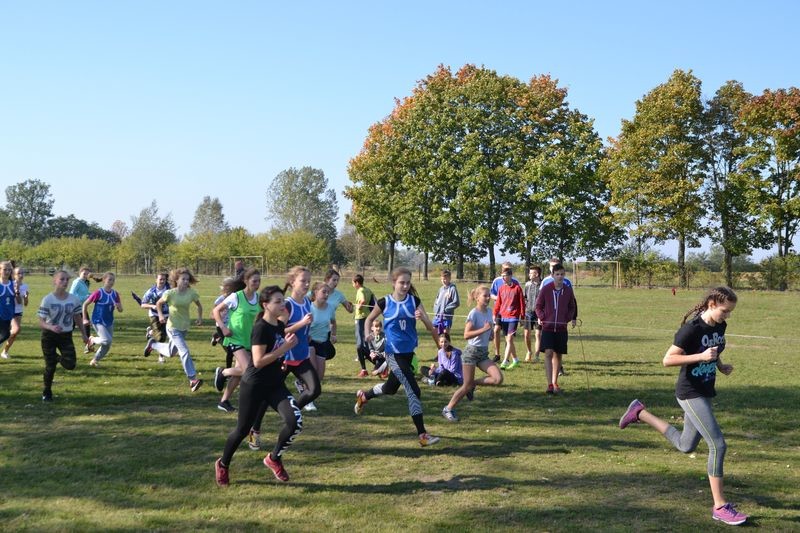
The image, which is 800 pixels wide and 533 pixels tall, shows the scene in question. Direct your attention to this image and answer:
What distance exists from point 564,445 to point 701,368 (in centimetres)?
253

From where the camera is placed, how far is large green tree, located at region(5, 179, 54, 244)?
141 metres

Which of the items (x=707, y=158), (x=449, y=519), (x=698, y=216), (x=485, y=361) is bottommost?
(x=449, y=519)

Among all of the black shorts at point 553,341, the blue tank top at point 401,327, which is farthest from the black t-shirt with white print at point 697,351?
the black shorts at point 553,341

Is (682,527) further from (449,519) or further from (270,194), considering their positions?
(270,194)

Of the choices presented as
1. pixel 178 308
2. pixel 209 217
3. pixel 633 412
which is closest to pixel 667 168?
pixel 178 308

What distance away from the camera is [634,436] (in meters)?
8.71

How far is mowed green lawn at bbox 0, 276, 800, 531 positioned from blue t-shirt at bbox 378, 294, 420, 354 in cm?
105

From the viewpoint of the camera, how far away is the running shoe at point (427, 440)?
317 inches

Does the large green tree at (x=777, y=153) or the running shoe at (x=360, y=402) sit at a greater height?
the large green tree at (x=777, y=153)

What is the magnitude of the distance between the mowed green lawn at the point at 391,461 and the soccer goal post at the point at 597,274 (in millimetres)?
34764

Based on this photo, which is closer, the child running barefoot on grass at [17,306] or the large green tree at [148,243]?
the child running barefoot on grass at [17,306]

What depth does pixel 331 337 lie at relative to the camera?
1127 centimetres

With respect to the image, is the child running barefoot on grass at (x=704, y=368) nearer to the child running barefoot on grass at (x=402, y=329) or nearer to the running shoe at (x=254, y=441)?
the child running barefoot on grass at (x=402, y=329)

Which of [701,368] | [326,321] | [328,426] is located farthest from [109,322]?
[701,368]
